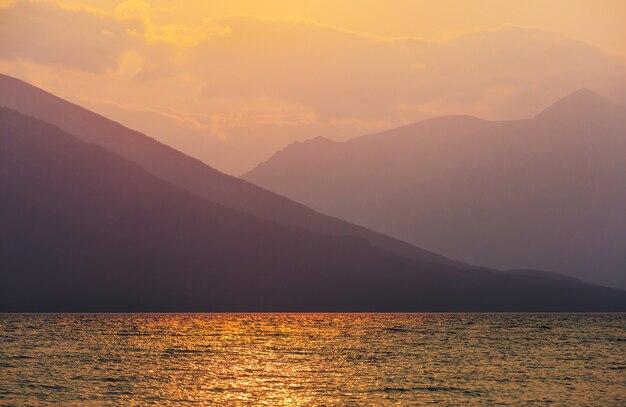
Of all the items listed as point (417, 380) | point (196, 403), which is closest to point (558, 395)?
point (417, 380)

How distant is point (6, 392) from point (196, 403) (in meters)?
16.4

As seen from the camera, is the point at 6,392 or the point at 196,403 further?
the point at 6,392

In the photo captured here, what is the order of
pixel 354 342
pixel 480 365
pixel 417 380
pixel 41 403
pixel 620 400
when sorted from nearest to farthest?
pixel 41 403 < pixel 620 400 < pixel 417 380 < pixel 480 365 < pixel 354 342

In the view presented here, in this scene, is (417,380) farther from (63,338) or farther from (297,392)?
(63,338)

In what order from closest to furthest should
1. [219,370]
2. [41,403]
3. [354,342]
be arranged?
[41,403] < [219,370] < [354,342]

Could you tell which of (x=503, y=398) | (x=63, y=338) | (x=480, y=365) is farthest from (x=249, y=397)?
(x=63, y=338)

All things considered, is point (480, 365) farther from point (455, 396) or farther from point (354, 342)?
point (354, 342)

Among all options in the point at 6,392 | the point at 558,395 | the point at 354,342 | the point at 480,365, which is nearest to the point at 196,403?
the point at 6,392

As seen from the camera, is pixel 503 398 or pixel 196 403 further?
pixel 503 398

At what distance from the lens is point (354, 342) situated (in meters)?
152

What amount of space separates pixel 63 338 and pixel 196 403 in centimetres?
9567

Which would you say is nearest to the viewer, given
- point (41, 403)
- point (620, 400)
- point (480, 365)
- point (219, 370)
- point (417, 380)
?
point (41, 403)

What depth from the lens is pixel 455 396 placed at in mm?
72375

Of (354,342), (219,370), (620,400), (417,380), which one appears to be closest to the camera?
(620,400)
